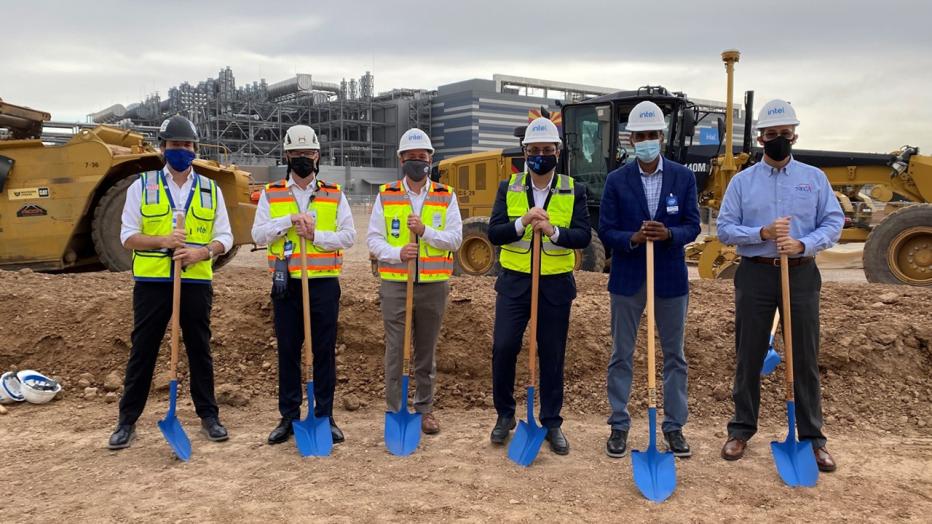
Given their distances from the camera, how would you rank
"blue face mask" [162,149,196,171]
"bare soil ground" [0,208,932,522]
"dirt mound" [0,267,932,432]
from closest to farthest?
"bare soil ground" [0,208,932,522], "blue face mask" [162,149,196,171], "dirt mound" [0,267,932,432]

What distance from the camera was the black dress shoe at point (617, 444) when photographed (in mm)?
4266

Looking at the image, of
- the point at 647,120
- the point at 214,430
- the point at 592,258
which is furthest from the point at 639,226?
the point at 592,258

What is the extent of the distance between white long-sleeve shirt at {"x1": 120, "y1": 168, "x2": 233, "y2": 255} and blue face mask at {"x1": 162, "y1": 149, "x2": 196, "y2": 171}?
0.27ft

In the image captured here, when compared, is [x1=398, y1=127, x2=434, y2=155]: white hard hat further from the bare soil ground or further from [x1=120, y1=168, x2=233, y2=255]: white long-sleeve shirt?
the bare soil ground

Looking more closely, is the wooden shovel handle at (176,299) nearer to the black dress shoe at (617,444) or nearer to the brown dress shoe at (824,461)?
the black dress shoe at (617,444)

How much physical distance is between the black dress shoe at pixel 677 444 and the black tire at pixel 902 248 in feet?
20.1

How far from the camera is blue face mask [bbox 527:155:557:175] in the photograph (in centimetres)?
434

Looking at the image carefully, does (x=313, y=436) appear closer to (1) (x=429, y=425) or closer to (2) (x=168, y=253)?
(1) (x=429, y=425)

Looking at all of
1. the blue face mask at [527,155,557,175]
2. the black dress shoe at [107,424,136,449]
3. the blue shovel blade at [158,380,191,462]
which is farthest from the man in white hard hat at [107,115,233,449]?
the blue face mask at [527,155,557,175]

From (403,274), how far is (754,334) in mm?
2234

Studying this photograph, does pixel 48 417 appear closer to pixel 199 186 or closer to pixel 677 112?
pixel 199 186

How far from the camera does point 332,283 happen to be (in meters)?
4.59

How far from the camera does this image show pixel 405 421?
4.52 metres

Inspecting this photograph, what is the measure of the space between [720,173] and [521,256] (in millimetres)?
7386
